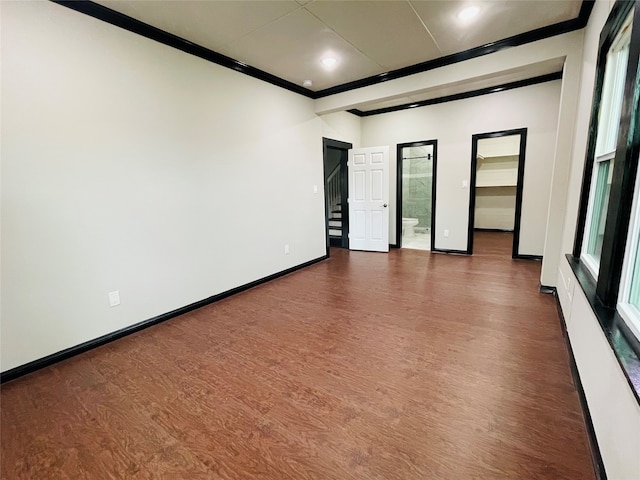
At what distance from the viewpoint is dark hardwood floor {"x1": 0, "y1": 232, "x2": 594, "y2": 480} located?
1.36 m

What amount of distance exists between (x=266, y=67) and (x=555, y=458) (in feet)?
13.4

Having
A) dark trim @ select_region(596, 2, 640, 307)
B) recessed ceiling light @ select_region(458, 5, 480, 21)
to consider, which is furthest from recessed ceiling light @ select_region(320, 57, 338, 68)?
dark trim @ select_region(596, 2, 640, 307)

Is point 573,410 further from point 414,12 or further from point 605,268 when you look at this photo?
point 414,12

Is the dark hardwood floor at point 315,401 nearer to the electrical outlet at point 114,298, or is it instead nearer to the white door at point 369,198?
the electrical outlet at point 114,298

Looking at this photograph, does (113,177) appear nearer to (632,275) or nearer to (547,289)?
(632,275)

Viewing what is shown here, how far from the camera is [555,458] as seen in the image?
4.39ft

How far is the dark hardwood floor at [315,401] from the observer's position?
4.45ft

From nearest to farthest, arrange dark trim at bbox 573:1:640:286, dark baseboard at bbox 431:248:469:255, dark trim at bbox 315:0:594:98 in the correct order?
dark trim at bbox 573:1:640:286, dark trim at bbox 315:0:594:98, dark baseboard at bbox 431:248:469:255

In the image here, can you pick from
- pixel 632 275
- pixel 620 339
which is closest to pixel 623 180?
pixel 632 275

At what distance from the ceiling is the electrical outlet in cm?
225

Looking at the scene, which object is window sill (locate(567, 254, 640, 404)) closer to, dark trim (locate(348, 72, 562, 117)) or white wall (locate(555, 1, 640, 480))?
white wall (locate(555, 1, 640, 480))

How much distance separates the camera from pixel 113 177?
2432mm

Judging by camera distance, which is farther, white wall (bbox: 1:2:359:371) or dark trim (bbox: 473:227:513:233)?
dark trim (bbox: 473:227:513:233)

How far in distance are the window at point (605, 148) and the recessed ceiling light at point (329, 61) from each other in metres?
2.36
